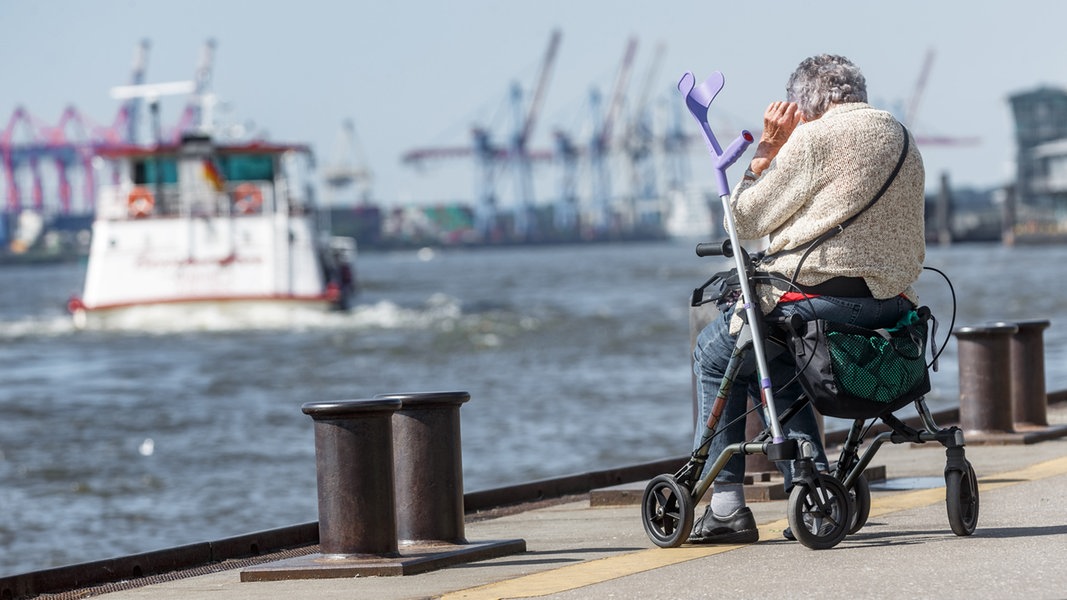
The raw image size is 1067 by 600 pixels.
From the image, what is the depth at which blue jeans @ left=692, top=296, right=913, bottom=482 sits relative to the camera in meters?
5.17

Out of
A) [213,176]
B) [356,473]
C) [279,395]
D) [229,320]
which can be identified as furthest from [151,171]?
[356,473]

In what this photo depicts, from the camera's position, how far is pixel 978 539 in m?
5.32

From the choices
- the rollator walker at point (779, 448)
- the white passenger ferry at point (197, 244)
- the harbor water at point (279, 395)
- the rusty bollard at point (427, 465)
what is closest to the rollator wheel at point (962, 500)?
the rollator walker at point (779, 448)

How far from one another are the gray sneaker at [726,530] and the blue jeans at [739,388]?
0.13 meters

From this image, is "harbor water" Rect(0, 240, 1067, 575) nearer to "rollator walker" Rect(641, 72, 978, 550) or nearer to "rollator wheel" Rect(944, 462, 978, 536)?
"rollator walker" Rect(641, 72, 978, 550)

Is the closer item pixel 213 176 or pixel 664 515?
pixel 664 515

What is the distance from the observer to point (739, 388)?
5305 millimetres

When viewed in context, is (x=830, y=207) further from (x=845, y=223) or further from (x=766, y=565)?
(x=766, y=565)

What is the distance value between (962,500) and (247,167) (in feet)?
116

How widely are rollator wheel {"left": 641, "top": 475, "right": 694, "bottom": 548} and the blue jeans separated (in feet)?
0.49

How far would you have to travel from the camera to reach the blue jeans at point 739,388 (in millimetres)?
5168

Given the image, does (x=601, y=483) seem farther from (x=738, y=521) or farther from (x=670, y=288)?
(x=670, y=288)

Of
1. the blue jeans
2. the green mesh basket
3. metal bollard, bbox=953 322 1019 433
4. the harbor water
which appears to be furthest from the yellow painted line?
the harbor water

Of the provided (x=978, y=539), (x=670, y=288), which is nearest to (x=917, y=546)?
(x=978, y=539)
